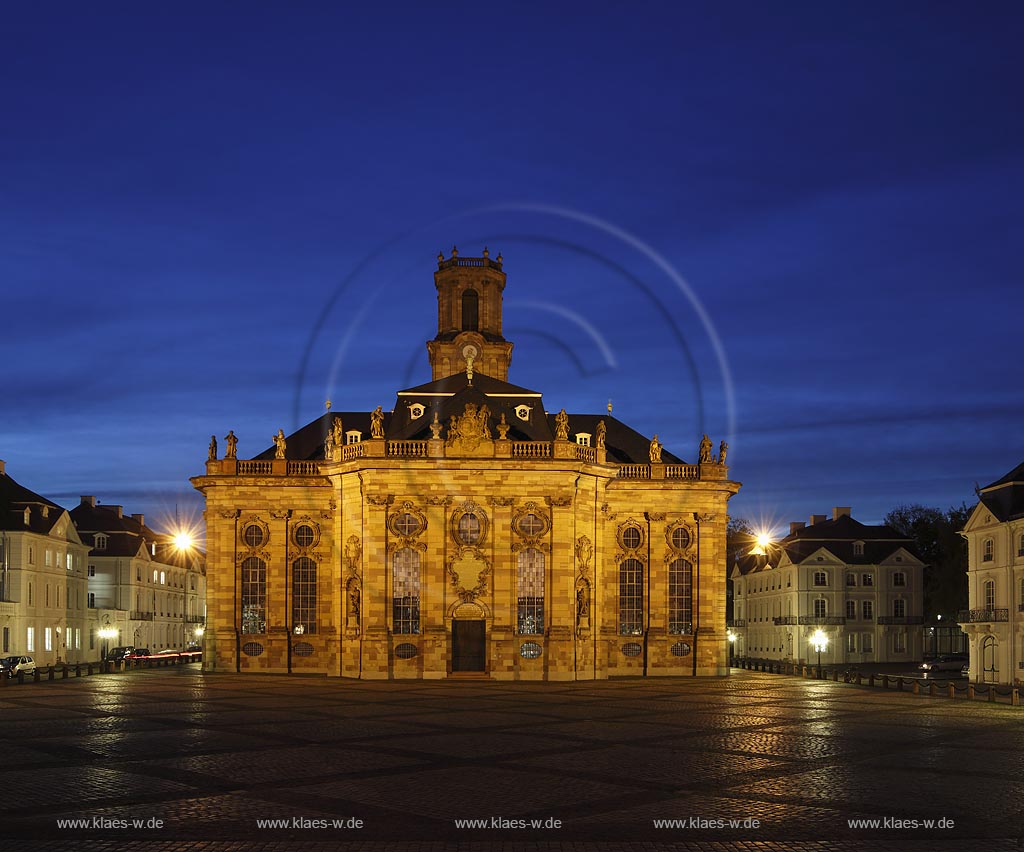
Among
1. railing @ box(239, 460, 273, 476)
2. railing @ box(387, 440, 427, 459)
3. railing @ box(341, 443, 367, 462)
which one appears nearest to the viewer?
railing @ box(387, 440, 427, 459)

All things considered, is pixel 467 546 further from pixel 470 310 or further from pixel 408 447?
pixel 470 310

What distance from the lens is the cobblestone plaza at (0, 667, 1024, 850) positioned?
72.0 ft

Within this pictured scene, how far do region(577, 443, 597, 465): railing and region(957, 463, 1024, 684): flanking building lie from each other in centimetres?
2442

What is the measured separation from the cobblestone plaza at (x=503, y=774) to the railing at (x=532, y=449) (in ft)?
72.4

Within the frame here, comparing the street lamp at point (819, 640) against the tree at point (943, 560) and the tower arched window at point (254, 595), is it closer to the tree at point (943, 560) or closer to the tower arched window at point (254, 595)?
the tree at point (943, 560)

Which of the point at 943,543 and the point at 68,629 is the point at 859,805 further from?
the point at 943,543

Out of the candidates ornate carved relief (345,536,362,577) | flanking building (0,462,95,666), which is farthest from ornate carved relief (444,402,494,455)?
flanking building (0,462,95,666)

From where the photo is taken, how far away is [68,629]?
337 ft

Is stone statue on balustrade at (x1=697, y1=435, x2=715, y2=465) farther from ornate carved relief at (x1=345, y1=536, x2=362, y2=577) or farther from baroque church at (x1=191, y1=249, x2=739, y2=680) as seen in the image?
ornate carved relief at (x1=345, y1=536, x2=362, y2=577)

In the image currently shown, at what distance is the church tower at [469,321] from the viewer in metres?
98.1

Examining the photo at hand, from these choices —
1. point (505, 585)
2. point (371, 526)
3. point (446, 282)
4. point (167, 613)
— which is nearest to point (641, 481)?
point (505, 585)

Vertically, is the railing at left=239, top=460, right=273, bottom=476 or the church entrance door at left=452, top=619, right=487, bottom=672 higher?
the railing at left=239, top=460, right=273, bottom=476

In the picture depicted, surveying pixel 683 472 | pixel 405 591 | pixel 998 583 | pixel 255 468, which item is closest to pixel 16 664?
pixel 255 468

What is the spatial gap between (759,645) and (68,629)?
64569mm
